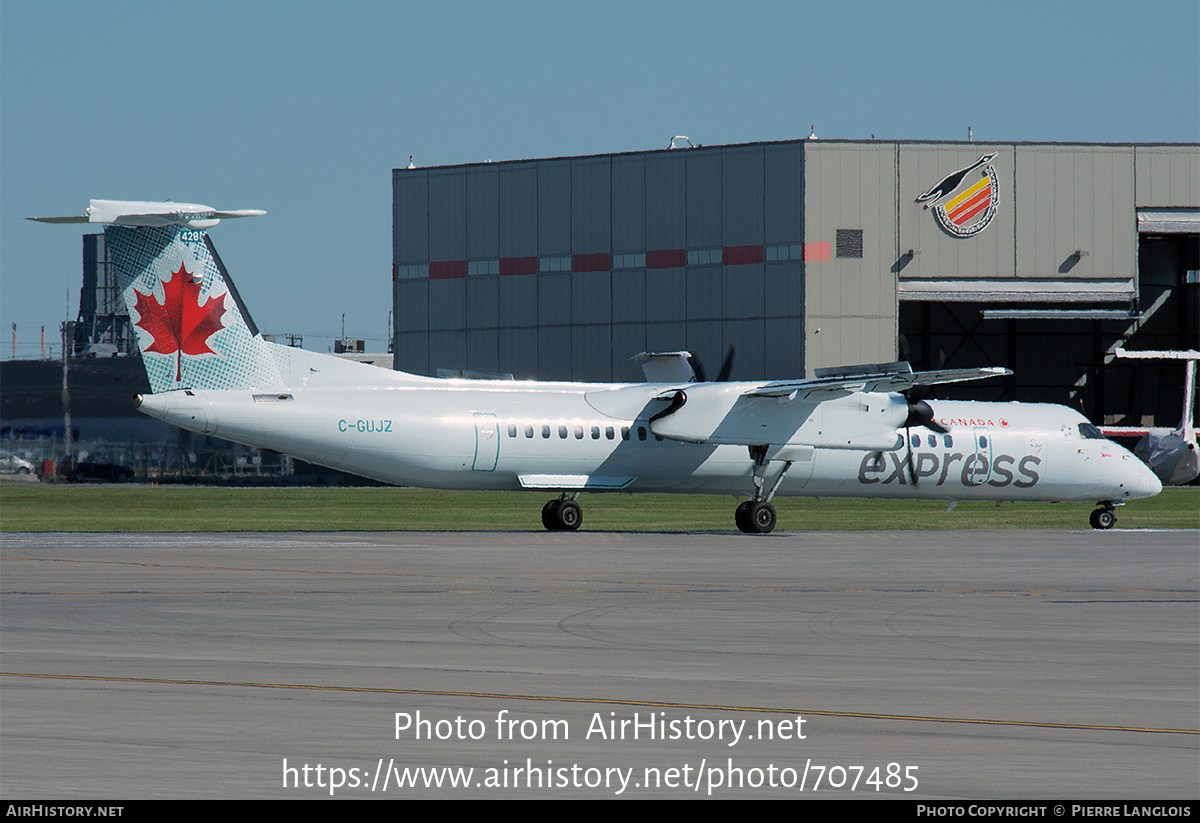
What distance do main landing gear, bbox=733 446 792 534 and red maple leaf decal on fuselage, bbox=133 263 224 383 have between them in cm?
1266

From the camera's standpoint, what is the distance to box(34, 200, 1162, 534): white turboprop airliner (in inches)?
1101

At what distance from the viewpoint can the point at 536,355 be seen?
64.6m

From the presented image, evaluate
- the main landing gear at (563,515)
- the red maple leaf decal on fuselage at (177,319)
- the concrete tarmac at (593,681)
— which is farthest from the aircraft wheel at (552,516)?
the concrete tarmac at (593,681)

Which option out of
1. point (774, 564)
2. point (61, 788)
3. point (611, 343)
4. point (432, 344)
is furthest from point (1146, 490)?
point (432, 344)

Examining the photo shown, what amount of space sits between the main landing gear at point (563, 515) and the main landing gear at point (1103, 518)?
13.8 m

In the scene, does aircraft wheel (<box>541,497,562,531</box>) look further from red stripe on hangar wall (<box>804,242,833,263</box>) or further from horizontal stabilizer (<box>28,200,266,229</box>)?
red stripe on hangar wall (<box>804,242,833,263</box>)

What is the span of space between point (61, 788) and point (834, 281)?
175 feet

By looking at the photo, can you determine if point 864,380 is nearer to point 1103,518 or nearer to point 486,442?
point 486,442

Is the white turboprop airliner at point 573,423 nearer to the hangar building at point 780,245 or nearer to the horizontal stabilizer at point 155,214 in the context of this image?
the horizontal stabilizer at point 155,214

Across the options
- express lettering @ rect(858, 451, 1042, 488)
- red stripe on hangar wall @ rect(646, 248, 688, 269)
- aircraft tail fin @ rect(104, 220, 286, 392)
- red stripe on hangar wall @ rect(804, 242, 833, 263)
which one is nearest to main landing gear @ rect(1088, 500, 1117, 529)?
express lettering @ rect(858, 451, 1042, 488)

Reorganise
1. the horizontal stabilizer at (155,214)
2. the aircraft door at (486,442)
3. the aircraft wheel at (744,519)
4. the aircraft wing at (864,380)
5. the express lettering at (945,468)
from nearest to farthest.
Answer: the horizontal stabilizer at (155,214) < the aircraft door at (486,442) < the aircraft wing at (864,380) < the aircraft wheel at (744,519) < the express lettering at (945,468)

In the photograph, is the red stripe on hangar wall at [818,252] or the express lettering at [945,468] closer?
the express lettering at [945,468]

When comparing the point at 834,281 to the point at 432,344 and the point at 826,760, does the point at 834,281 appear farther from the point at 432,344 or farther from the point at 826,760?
the point at 826,760

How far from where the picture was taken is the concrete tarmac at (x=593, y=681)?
7.70m
